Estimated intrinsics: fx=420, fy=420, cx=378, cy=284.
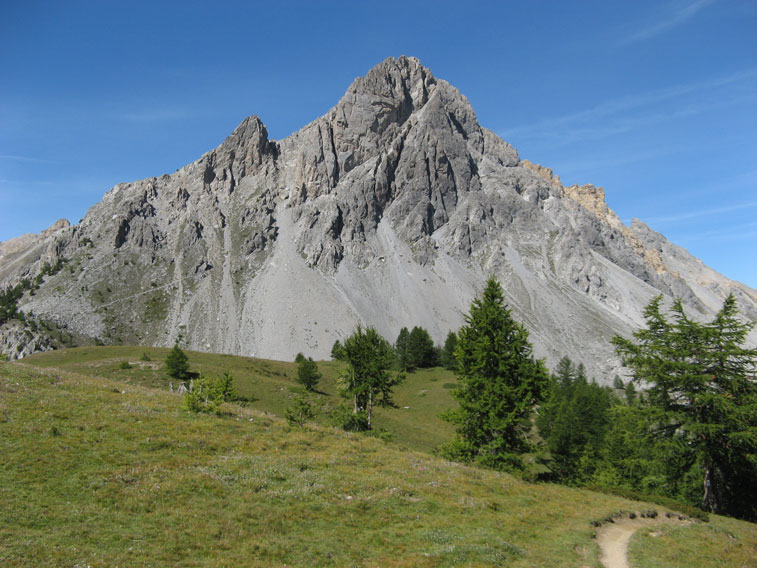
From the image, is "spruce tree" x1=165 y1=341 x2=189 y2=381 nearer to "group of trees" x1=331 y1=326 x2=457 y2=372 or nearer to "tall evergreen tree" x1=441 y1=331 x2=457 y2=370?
"group of trees" x1=331 y1=326 x2=457 y2=372

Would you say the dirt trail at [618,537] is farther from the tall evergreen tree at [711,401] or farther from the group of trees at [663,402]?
the group of trees at [663,402]

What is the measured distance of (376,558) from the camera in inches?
506

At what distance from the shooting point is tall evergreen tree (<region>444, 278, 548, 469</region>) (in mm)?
→ 25406

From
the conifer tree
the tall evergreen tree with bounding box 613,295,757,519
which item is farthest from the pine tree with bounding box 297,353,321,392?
the tall evergreen tree with bounding box 613,295,757,519

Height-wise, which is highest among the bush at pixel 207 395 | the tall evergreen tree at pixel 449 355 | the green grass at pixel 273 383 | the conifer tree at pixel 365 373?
the tall evergreen tree at pixel 449 355

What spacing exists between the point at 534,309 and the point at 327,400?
483 ft

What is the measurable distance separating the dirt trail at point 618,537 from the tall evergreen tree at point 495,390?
7.17 meters

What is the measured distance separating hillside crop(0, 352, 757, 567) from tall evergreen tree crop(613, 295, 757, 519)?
421 cm

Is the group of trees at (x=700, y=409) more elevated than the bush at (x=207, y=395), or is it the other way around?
the group of trees at (x=700, y=409)

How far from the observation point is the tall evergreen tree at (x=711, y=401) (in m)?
22.9

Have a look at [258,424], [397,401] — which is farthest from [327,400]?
[258,424]

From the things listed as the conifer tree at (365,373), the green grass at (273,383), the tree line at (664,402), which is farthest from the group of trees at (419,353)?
the tree line at (664,402)

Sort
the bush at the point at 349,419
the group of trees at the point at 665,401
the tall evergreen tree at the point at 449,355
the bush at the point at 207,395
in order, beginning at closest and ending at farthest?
the group of trees at the point at 665,401, the bush at the point at 207,395, the bush at the point at 349,419, the tall evergreen tree at the point at 449,355

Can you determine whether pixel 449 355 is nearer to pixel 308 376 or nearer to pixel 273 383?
pixel 308 376
